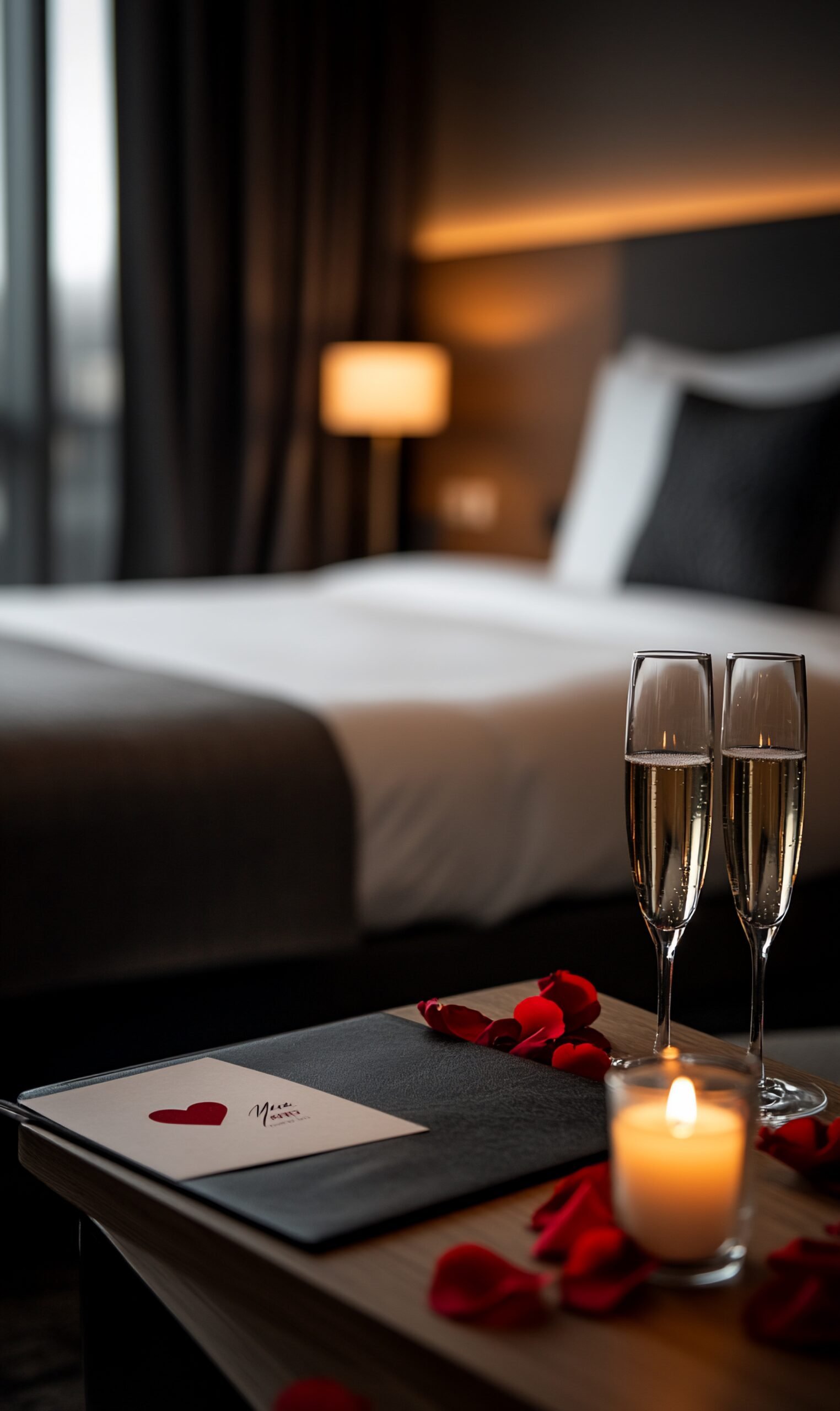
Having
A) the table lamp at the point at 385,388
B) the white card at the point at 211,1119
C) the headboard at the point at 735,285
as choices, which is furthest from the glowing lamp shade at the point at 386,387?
the white card at the point at 211,1119

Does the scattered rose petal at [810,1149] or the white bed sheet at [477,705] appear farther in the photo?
the white bed sheet at [477,705]

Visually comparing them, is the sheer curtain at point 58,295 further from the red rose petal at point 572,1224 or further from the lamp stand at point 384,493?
the red rose petal at point 572,1224

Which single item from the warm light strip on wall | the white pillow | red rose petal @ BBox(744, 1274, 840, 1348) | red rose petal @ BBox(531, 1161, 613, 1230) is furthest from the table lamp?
red rose petal @ BBox(744, 1274, 840, 1348)

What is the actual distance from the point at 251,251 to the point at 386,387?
0.67m

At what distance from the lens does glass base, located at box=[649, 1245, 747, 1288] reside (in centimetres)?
68

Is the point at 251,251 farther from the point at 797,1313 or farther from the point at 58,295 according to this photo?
the point at 797,1313

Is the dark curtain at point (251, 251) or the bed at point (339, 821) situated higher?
the dark curtain at point (251, 251)

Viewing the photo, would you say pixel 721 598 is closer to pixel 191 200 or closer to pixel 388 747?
pixel 388 747

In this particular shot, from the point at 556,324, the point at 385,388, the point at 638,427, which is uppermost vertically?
the point at 556,324

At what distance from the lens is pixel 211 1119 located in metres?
0.84

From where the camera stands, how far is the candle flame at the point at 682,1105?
2.19 ft

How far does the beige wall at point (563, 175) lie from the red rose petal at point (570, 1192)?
3496mm

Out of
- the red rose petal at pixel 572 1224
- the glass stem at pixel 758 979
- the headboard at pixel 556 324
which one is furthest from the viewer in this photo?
the headboard at pixel 556 324

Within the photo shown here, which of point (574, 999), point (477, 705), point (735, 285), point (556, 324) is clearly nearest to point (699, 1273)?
point (574, 999)
